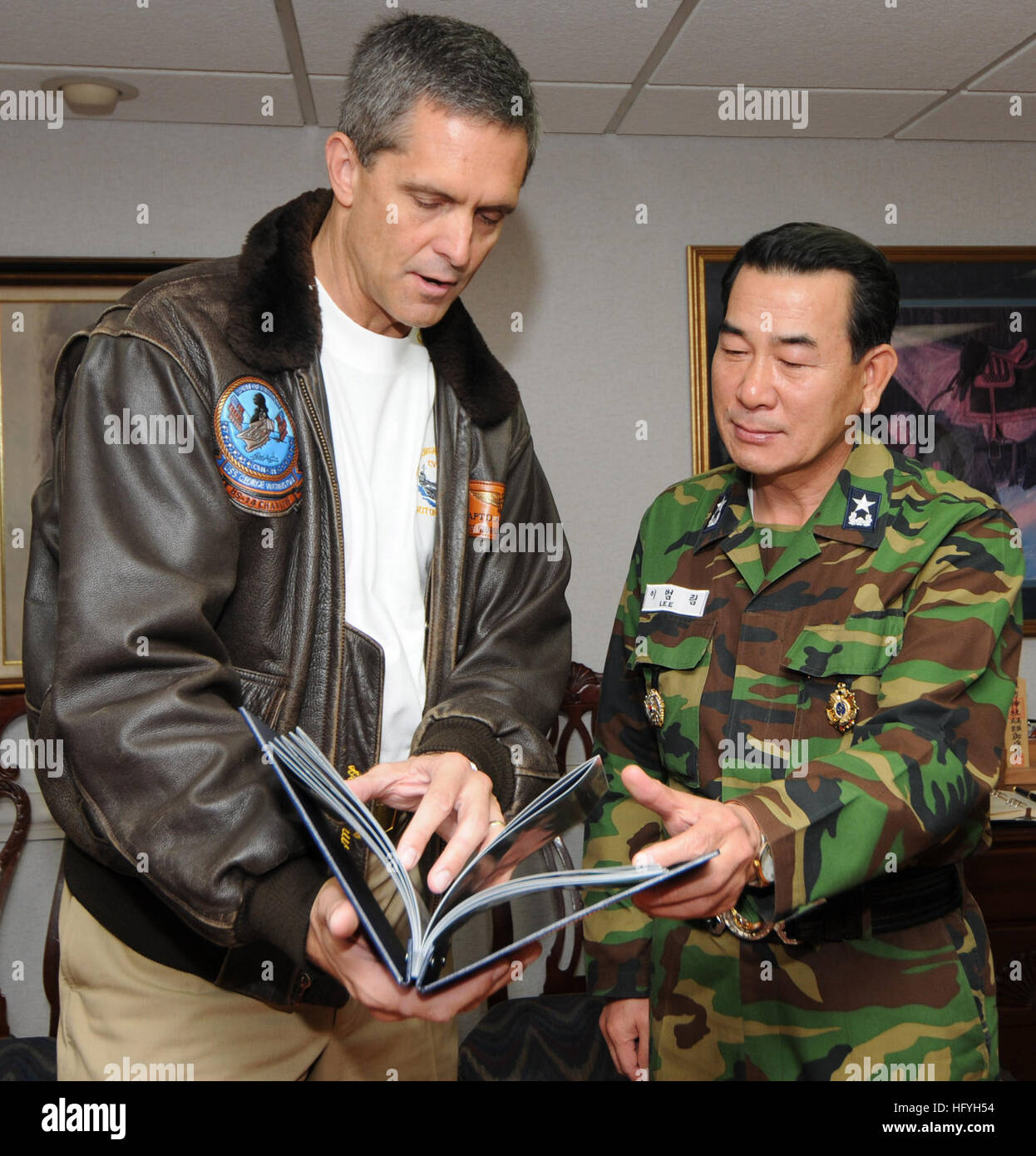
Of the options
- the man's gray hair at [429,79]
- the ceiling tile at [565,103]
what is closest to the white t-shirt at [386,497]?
the man's gray hair at [429,79]

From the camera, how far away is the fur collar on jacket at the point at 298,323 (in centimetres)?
126

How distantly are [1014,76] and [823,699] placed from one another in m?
2.13

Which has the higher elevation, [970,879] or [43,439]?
[43,439]

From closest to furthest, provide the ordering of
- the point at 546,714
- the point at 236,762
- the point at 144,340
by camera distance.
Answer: the point at 236,762 → the point at 144,340 → the point at 546,714

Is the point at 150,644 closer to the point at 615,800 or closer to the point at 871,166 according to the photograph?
the point at 615,800

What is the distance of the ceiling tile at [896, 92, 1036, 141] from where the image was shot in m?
2.99

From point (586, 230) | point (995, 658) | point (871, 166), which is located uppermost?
point (871, 166)

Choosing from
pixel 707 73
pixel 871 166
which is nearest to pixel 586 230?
pixel 707 73

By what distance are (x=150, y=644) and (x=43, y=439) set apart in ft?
7.32

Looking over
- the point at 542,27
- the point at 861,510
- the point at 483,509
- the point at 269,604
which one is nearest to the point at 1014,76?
the point at 542,27

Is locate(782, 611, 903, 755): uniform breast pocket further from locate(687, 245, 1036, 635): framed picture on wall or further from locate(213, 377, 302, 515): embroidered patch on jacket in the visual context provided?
locate(687, 245, 1036, 635): framed picture on wall

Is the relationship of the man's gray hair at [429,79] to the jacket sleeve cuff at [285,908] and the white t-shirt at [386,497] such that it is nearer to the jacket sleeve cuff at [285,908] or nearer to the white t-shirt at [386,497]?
the white t-shirt at [386,497]

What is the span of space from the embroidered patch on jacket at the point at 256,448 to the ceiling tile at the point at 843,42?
65.9 inches

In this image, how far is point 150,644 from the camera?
1.07m
